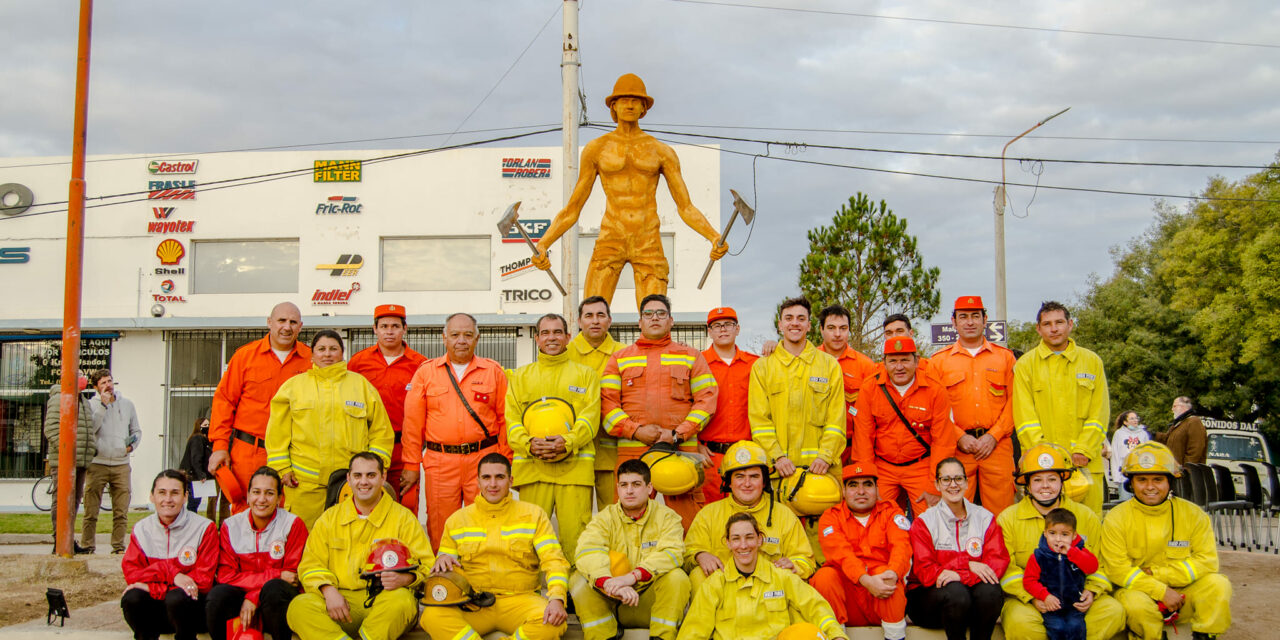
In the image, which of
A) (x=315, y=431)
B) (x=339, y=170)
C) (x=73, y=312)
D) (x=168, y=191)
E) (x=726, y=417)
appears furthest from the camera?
(x=168, y=191)

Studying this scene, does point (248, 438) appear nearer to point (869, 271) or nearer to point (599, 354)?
point (599, 354)

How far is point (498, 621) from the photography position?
5.64 metres

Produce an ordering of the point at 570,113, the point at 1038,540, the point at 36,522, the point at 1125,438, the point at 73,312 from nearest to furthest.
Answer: the point at 1038,540 → the point at 73,312 → the point at 570,113 → the point at 1125,438 → the point at 36,522

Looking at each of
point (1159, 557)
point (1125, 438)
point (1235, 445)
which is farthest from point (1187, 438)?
point (1159, 557)

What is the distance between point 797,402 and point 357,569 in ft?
10.0

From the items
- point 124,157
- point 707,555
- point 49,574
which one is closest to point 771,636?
point 707,555

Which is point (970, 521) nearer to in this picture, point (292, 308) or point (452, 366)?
point (452, 366)

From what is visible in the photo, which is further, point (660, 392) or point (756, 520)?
point (660, 392)

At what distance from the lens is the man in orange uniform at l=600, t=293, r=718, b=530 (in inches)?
257

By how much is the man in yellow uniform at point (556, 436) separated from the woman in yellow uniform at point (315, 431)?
39.6 inches

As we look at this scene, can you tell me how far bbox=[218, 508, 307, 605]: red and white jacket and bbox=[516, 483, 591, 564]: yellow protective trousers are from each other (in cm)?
149

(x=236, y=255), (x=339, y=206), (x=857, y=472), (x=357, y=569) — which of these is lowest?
(x=357, y=569)

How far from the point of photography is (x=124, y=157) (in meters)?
19.7

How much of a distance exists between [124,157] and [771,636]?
19.1m
